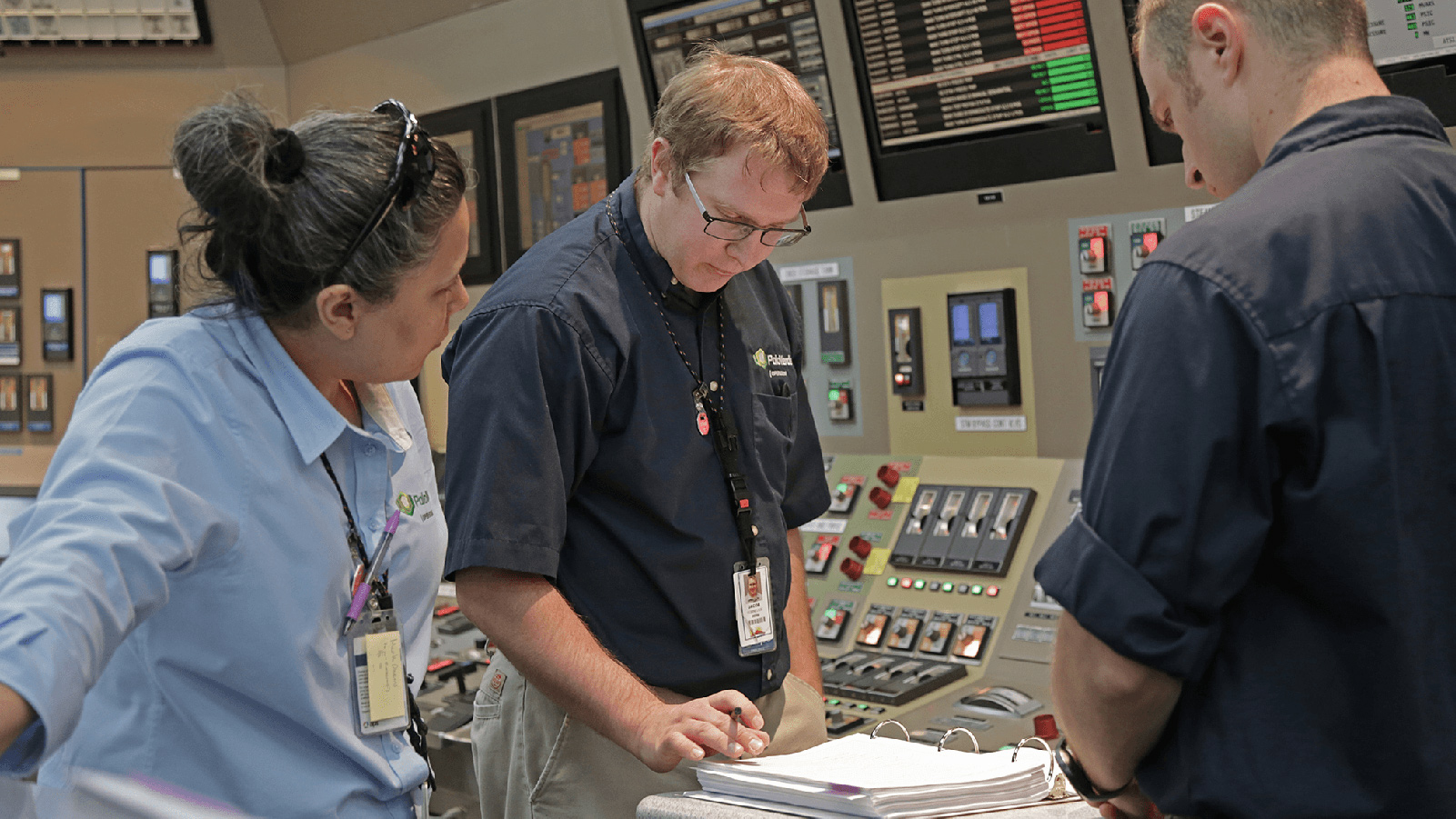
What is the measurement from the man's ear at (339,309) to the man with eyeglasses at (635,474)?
0.87 feet

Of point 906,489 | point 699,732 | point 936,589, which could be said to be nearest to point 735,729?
point 699,732

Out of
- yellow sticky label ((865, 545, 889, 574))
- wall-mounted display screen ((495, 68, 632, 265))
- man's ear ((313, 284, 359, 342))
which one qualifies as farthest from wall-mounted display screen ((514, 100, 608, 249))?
man's ear ((313, 284, 359, 342))

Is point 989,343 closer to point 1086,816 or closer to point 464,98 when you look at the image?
point 1086,816

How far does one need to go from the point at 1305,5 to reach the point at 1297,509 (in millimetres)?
429

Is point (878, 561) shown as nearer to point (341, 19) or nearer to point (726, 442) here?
point (726, 442)

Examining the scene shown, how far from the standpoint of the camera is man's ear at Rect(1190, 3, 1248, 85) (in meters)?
1.06

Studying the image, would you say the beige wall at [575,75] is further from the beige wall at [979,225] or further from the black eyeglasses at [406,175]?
the black eyeglasses at [406,175]

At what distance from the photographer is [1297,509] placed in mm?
957

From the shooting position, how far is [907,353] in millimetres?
2934

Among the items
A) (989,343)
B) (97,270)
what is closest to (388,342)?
(989,343)

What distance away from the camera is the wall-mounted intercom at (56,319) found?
4.74m

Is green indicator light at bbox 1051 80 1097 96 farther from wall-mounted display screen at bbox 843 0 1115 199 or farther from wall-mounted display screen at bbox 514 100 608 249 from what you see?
wall-mounted display screen at bbox 514 100 608 249

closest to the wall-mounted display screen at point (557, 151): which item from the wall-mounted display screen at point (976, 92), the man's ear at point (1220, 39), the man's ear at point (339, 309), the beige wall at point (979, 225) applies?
the beige wall at point (979, 225)

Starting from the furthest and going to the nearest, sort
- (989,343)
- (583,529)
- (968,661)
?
1. (989,343)
2. (968,661)
3. (583,529)
